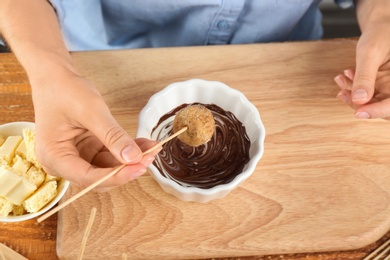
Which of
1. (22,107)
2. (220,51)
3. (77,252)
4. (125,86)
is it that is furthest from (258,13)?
(77,252)

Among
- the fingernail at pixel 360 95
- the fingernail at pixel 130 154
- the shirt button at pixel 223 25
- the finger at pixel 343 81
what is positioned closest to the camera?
the fingernail at pixel 130 154

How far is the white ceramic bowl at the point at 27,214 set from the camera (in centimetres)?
114

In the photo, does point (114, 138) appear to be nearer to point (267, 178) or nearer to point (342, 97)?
point (267, 178)

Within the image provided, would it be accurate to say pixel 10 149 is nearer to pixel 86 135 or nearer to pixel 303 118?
pixel 86 135

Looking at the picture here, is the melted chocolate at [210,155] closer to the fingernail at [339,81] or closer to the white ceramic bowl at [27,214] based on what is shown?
the white ceramic bowl at [27,214]

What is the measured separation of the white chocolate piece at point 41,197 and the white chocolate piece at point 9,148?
0.12 meters

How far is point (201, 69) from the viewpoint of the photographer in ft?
4.77

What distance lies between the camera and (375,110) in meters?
1.28

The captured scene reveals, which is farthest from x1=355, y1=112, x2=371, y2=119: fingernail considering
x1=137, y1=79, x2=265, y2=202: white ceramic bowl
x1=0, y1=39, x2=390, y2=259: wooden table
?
x1=137, y1=79, x2=265, y2=202: white ceramic bowl

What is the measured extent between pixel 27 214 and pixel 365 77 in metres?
0.97

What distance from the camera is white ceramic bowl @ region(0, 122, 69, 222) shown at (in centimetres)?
114

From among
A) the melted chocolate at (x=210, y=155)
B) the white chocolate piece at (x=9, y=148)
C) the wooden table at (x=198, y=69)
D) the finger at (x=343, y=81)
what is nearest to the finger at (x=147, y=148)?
the melted chocolate at (x=210, y=155)

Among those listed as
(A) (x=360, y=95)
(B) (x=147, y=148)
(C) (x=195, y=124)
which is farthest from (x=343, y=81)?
(B) (x=147, y=148)

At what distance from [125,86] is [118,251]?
1.65ft
